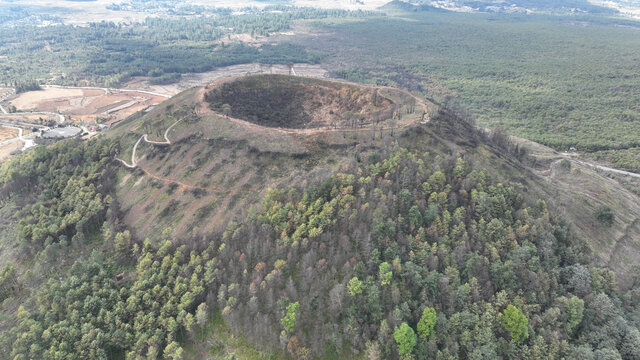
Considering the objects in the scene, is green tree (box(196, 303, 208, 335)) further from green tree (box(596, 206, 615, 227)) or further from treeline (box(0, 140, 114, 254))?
A: green tree (box(596, 206, 615, 227))

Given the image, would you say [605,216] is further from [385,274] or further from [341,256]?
[341,256]

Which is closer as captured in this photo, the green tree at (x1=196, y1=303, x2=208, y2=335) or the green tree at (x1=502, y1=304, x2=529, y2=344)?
the green tree at (x1=502, y1=304, x2=529, y2=344)

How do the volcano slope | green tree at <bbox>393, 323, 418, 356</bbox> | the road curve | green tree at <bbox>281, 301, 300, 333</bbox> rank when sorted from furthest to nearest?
the road curve, green tree at <bbox>281, 301, 300, 333</bbox>, the volcano slope, green tree at <bbox>393, 323, 418, 356</bbox>

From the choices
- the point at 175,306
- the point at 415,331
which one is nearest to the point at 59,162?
the point at 175,306

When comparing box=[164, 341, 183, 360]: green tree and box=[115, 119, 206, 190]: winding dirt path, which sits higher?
box=[115, 119, 206, 190]: winding dirt path

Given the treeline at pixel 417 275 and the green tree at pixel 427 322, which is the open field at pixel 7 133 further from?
the green tree at pixel 427 322

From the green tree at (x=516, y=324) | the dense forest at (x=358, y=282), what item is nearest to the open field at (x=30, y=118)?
the dense forest at (x=358, y=282)

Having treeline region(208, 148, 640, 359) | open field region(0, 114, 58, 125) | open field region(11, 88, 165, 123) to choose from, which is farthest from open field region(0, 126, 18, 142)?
treeline region(208, 148, 640, 359)
